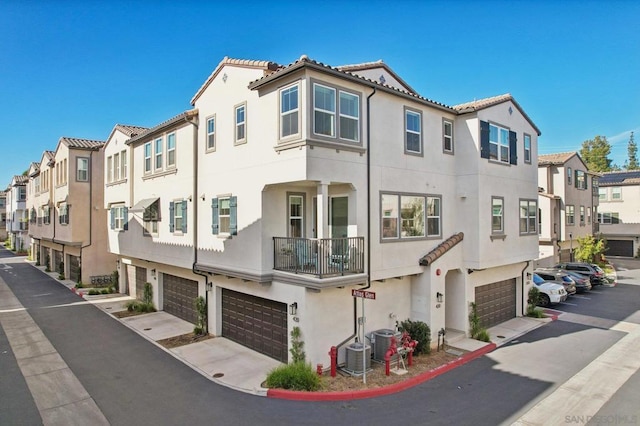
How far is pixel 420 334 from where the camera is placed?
1312 centimetres

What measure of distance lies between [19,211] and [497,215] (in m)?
57.8

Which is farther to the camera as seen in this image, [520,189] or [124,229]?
[124,229]

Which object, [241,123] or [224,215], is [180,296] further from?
[241,123]

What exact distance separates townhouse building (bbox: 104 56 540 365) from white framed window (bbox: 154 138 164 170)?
10cm

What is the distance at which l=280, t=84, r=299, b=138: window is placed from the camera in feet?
35.1

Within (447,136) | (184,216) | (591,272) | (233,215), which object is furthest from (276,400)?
(591,272)

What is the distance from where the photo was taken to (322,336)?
11.1 metres

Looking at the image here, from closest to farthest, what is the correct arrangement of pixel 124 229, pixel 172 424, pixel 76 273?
pixel 172 424
pixel 124 229
pixel 76 273

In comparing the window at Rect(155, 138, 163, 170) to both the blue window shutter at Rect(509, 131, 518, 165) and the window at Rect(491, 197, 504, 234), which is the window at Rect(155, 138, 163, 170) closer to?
the window at Rect(491, 197, 504, 234)

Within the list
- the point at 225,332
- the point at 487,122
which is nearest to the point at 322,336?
the point at 225,332

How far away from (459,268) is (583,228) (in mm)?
26259

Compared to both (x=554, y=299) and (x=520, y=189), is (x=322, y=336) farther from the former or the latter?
(x=554, y=299)

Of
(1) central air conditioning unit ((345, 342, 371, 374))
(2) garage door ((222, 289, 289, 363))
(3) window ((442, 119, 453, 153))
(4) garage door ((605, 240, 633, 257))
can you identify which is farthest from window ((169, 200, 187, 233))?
(4) garage door ((605, 240, 633, 257))

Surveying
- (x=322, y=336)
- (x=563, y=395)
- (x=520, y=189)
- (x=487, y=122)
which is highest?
(x=487, y=122)
